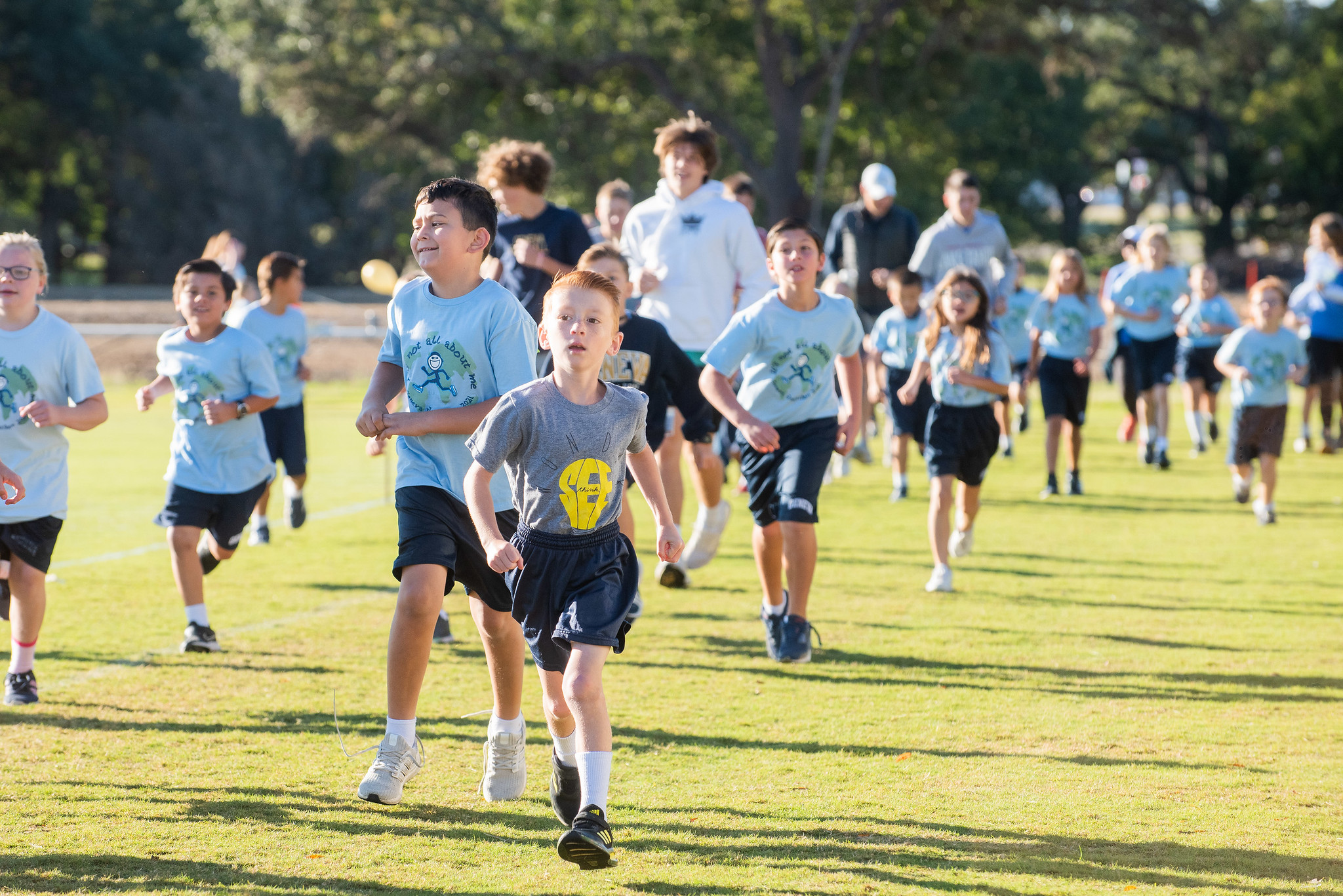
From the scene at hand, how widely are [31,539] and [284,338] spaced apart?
429 centimetres

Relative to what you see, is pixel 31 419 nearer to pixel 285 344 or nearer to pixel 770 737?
pixel 770 737

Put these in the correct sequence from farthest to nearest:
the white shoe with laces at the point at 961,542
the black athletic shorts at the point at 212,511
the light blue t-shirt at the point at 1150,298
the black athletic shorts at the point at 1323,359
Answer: the black athletic shorts at the point at 1323,359, the light blue t-shirt at the point at 1150,298, the white shoe with laces at the point at 961,542, the black athletic shorts at the point at 212,511

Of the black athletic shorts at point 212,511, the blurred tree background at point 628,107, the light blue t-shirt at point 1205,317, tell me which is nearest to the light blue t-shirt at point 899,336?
the light blue t-shirt at point 1205,317

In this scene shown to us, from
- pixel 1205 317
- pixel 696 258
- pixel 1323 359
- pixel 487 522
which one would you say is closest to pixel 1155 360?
pixel 1205 317

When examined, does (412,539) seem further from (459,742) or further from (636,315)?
(636,315)

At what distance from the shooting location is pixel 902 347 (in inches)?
445

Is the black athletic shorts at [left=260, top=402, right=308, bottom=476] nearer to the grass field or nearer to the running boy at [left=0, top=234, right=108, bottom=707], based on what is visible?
the grass field

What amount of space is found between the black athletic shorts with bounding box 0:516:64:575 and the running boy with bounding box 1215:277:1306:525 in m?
8.10

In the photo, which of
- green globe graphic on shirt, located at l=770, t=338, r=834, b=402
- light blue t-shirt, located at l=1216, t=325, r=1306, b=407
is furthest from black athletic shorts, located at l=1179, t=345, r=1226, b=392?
green globe graphic on shirt, located at l=770, t=338, r=834, b=402

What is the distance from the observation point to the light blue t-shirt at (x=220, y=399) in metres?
6.82

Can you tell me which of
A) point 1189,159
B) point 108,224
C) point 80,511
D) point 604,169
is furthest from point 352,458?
point 1189,159

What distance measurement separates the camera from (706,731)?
5.48 meters

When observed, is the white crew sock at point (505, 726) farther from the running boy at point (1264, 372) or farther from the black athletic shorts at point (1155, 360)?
the black athletic shorts at point (1155, 360)

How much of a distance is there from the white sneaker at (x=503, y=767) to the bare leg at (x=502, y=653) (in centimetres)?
8
